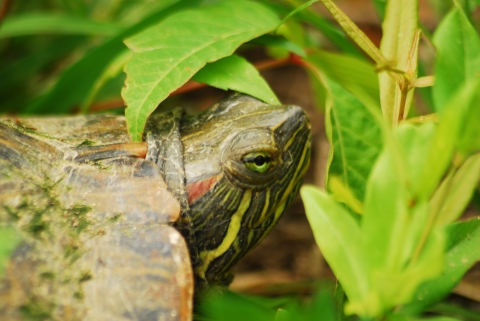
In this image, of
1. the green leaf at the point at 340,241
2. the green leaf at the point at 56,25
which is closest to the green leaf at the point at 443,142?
the green leaf at the point at 340,241

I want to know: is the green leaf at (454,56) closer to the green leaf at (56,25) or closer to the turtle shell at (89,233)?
the turtle shell at (89,233)

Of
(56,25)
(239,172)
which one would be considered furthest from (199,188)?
(56,25)

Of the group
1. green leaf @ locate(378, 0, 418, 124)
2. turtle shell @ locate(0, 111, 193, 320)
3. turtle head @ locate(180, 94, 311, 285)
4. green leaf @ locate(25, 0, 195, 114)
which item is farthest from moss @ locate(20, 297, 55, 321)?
green leaf @ locate(25, 0, 195, 114)

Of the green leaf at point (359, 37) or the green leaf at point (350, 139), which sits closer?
the green leaf at point (359, 37)

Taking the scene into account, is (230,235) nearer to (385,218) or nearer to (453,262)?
(453,262)

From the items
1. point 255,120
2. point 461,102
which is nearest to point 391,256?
point 461,102
